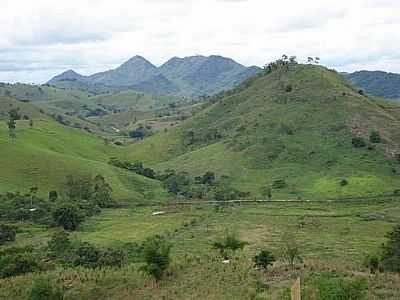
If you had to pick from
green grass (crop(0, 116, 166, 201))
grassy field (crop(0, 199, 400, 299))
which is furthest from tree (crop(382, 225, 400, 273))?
green grass (crop(0, 116, 166, 201))

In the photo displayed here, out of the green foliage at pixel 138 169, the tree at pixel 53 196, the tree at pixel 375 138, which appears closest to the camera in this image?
the tree at pixel 53 196

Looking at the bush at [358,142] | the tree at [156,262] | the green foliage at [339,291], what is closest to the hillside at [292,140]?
the bush at [358,142]

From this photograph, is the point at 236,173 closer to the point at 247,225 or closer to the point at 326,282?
the point at 247,225

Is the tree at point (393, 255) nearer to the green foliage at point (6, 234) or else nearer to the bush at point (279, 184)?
the green foliage at point (6, 234)

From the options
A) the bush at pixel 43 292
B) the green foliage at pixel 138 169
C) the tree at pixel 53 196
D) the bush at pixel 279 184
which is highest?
the green foliage at pixel 138 169

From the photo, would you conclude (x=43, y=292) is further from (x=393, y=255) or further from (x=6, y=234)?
(x=6, y=234)

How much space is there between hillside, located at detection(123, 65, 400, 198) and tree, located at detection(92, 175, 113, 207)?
27232 millimetres

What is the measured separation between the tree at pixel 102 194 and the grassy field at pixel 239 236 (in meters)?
3.78

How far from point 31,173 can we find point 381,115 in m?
86.9

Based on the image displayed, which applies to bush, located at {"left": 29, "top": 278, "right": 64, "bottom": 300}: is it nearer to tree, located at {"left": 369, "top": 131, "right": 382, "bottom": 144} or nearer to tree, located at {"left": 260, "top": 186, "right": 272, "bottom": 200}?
tree, located at {"left": 260, "top": 186, "right": 272, "bottom": 200}

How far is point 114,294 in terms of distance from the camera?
4184 centimetres

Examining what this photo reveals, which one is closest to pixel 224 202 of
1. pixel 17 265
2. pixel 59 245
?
pixel 59 245

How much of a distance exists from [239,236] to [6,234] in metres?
32.3

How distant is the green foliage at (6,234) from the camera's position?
2954 inches
